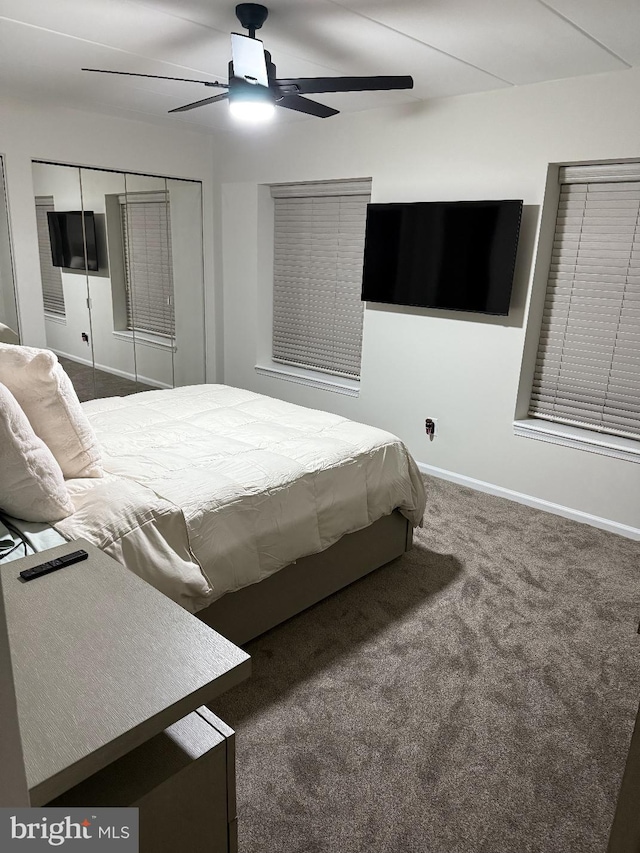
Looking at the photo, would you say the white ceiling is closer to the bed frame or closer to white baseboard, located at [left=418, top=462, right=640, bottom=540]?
the bed frame

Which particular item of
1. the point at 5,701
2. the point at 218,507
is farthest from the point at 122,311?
the point at 5,701

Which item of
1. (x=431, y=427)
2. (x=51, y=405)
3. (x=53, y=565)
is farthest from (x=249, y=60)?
(x=431, y=427)

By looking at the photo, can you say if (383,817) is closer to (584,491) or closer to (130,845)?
(130,845)

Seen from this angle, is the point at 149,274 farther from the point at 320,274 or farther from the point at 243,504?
the point at 243,504

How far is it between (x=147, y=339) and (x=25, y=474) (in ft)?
11.1

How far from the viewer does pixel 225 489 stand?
7.43ft

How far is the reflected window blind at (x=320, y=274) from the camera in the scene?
4617 millimetres

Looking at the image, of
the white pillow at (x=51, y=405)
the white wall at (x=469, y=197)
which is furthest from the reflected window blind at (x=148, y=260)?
the white pillow at (x=51, y=405)

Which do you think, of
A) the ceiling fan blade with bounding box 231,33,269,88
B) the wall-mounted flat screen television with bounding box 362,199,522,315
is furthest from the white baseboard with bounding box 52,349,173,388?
the ceiling fan blade with bounding box 231,33,269,88

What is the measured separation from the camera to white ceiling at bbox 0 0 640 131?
243cm

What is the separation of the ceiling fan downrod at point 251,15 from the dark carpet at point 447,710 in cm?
253

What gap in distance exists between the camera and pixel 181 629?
1.29 metres

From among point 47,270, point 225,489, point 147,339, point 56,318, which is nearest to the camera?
point 225,489

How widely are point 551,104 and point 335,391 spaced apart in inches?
95.5
